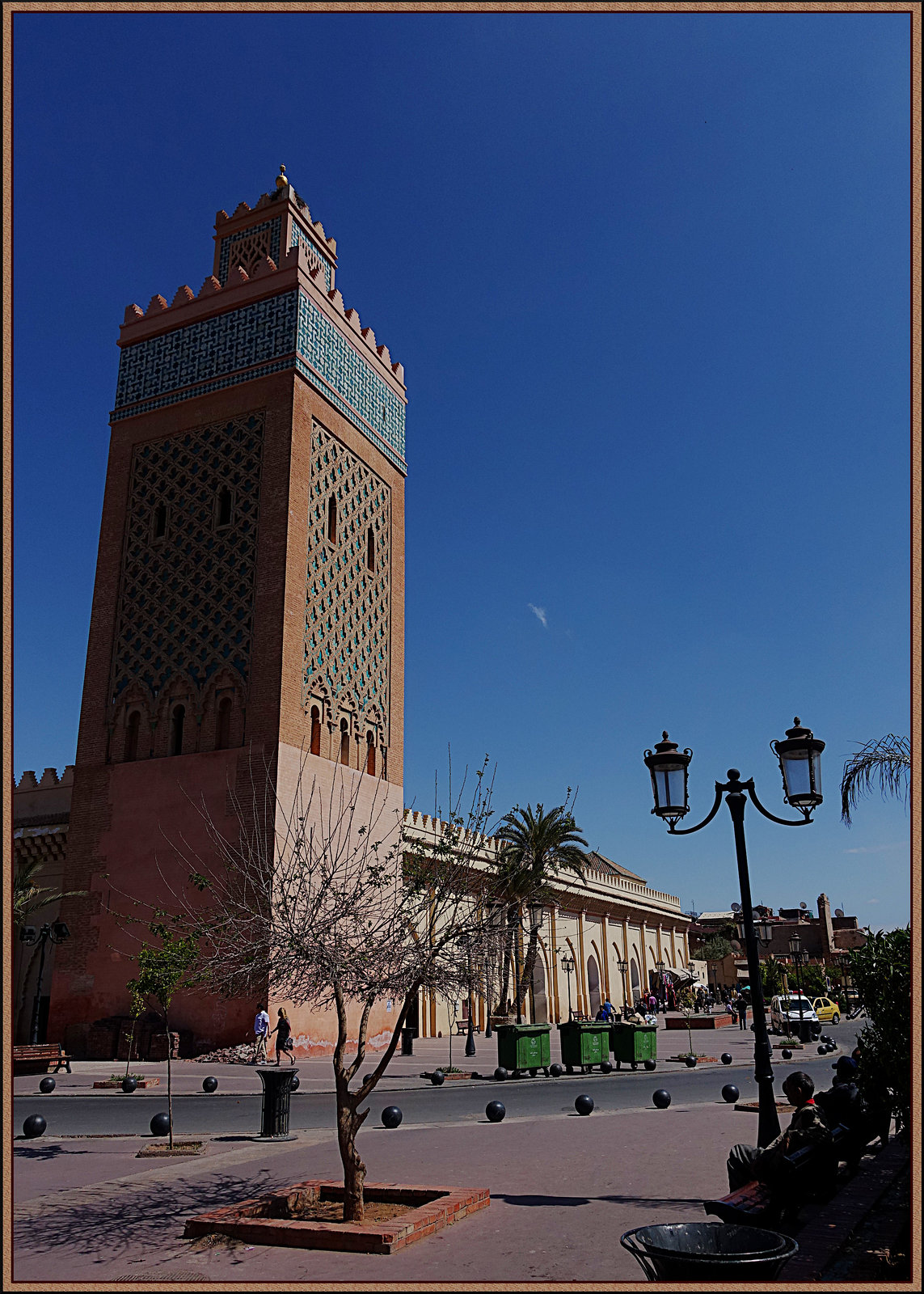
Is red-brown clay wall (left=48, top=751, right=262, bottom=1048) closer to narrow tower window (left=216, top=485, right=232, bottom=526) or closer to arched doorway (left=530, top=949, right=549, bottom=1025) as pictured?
narrow tower window (left=216, top=485, right=232, bottom=526)

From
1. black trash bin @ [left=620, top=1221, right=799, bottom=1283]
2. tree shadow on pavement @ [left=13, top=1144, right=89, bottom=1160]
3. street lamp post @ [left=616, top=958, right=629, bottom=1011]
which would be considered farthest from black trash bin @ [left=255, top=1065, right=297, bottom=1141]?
street lamp post @ [left=616, top=958, right=629, bottom=1011]

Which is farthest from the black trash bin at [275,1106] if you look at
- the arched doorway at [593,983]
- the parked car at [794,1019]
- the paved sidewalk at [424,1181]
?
the arched doorway at [593,983]

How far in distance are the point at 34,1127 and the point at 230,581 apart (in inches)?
624

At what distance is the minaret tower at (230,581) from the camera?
24094mm

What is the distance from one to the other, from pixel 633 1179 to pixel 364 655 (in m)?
20.7

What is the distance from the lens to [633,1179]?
8.16 metres

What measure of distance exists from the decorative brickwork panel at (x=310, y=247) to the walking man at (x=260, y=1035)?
20.7 meters

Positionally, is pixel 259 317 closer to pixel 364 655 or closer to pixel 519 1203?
pixel 364 655

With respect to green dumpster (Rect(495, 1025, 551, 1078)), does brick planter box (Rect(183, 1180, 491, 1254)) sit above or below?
above

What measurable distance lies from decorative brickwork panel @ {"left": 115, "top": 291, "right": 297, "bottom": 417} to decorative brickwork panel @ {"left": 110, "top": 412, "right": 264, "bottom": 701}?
146cm

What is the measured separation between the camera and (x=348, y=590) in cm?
2772

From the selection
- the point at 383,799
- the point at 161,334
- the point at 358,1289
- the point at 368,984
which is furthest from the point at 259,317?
the point at 358,1289

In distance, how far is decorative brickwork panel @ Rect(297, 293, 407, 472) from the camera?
27.5 metres

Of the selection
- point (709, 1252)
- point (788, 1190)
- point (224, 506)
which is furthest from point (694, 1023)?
point (709, 1252)
